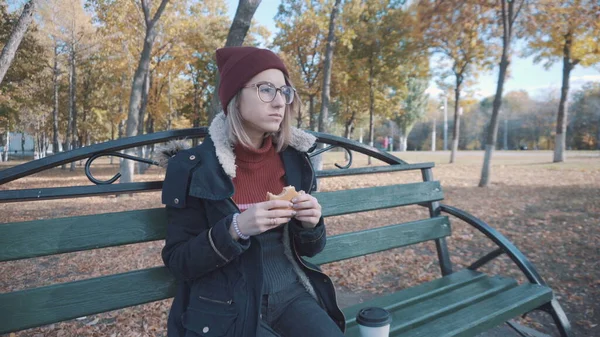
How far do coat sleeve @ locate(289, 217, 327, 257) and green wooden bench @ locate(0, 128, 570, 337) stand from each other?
1.47ft

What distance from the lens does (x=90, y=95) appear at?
84.6ft

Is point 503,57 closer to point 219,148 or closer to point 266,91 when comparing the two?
point 266,91

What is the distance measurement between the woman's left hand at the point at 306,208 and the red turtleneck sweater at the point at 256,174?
32cm

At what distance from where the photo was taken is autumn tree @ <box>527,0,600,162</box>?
9.95 meters

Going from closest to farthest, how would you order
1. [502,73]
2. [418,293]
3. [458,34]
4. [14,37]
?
1. [418,293]
2. [14,37]
3. [502,73]
4. [458,34]

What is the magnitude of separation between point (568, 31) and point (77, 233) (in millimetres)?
14391

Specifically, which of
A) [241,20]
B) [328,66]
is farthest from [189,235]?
[328,66]

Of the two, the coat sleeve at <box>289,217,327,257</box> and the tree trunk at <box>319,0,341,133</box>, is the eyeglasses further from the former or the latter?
the tree trunk at <box>319,0,341,133</box>

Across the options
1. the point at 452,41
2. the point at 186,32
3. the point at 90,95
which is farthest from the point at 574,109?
the point at 90,95

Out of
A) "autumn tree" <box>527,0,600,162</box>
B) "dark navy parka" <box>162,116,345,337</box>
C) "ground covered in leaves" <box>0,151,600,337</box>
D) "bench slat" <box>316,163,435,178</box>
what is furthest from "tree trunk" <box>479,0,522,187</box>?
"dark navy parka" <box>162,116,345,337</box>

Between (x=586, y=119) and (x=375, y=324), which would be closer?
(x=375, y=324)

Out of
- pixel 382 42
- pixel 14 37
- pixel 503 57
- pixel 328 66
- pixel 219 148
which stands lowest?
pixel 219 148

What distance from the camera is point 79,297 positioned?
1590mm

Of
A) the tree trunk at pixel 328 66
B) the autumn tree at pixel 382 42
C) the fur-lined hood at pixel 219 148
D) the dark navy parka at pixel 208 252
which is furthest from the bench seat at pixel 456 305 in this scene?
the autumn tree at pixel 382 42
